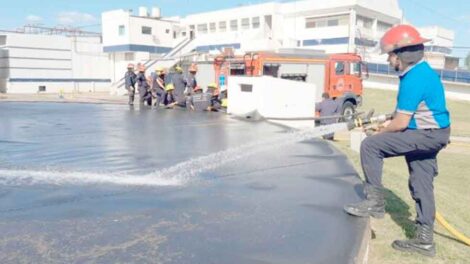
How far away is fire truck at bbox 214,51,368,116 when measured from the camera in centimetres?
1398

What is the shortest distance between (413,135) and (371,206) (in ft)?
2.13

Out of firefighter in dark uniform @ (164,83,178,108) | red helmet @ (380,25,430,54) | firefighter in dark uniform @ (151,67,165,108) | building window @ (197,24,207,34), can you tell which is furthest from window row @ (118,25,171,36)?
red helmet @ (380,25,430,54)

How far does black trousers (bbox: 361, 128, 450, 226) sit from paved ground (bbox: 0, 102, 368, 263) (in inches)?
19.9

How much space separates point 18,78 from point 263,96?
3240 centimetres

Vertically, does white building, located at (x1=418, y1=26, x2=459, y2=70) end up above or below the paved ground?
above

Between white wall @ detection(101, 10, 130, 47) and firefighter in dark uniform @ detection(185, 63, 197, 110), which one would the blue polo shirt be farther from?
white wall @ detection(101, 10, 130, 47)

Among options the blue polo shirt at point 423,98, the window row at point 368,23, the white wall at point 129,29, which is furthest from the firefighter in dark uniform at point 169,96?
the window row at point 368,23

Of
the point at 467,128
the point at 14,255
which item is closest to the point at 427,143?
the point at 14,255

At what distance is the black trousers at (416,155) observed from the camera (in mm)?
2945

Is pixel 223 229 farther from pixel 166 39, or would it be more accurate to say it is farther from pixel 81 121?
pixel 166 39

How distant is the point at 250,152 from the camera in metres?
5.62

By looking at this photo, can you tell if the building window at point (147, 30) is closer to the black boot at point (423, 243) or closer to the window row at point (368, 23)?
the window row at point (368, 23)

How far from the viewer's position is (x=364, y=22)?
130 feet

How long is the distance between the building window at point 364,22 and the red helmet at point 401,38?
37.7 metres
